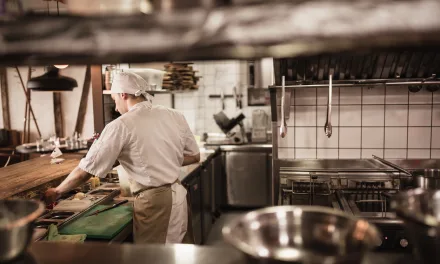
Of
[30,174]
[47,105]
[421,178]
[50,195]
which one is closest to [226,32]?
[50,195]

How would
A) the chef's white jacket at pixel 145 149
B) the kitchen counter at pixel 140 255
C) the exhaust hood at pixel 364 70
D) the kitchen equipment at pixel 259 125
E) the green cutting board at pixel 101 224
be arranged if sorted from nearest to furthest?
the kitchen counter at pixel 140 255 → the green cutting board at pixel 101 224 → the chef's white jacket at pixel 145 149 → the exhaust hood at pixel 364 70 → the kitchen equipment at pixel 259 125

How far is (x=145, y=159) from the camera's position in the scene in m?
2.59

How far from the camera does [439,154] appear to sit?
3.61 meters

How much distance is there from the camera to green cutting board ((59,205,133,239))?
83.8 inches

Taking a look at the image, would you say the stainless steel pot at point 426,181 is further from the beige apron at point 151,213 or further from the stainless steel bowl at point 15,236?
the stainless steel bowl at point 15,236

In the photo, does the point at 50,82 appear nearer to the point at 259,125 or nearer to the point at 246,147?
the point at 246,147

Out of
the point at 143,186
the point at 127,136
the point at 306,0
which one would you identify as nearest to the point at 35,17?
the point at 306,0

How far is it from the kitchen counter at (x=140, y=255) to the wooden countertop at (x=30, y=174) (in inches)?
49.1

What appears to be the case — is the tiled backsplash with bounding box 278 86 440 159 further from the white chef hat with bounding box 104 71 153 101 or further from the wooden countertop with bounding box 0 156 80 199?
the wooden countertop with bounding box 0 156 80 199

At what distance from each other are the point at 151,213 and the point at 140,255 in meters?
1.52

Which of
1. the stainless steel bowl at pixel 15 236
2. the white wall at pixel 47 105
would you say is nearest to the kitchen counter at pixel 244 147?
the white wall at pixel 47 105

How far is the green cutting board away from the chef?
0.12 metres

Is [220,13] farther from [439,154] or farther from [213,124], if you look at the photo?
[213,124]

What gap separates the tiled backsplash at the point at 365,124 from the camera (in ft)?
11.8
